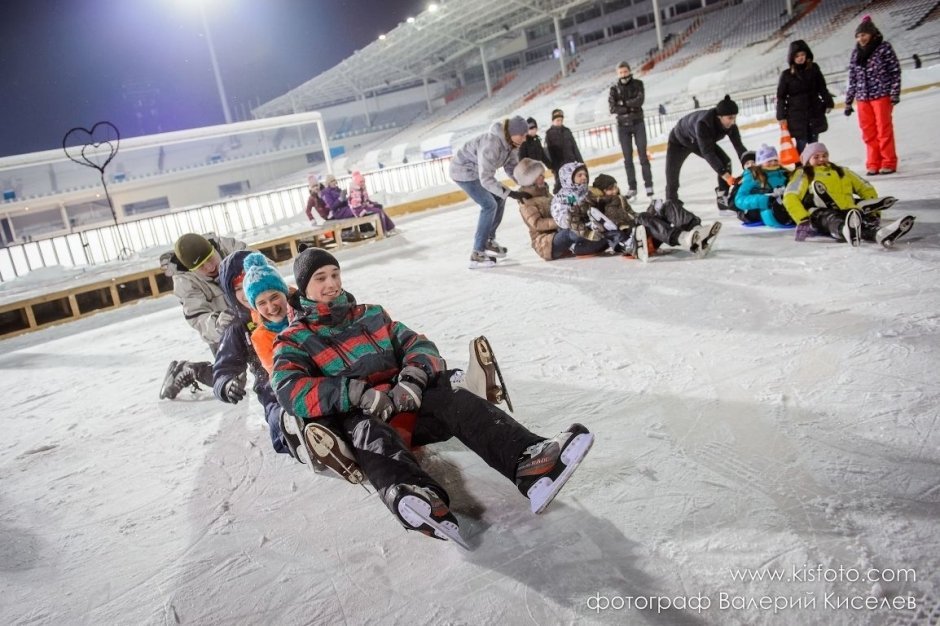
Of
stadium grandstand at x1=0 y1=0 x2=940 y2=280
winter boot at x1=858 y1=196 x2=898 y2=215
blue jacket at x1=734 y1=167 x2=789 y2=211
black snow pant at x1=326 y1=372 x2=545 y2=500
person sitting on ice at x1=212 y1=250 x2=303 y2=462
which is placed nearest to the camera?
black snow pant at x1=326 y1=372 x2=545 y2=500

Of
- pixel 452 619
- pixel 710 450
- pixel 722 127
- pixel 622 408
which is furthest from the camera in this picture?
pixel 722 127

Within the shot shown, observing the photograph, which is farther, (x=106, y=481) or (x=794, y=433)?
(x=106, y=481)

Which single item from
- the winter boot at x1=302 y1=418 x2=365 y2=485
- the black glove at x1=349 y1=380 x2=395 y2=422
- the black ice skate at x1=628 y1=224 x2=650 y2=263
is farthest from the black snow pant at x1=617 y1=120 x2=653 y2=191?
the winter boot at x1=302 y1=418 x2=365 y2=485

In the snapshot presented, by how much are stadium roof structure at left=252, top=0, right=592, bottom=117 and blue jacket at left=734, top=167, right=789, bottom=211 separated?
82.1 feet

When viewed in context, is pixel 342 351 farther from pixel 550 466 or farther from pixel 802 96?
pixel 802 96

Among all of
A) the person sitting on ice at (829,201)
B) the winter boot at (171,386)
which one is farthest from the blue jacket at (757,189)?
the winter boot at (171,386)

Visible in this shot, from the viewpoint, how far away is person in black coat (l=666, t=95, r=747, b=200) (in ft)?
17.5

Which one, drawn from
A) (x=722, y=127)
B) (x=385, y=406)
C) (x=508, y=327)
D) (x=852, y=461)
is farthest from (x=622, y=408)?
(x=722, y=127)

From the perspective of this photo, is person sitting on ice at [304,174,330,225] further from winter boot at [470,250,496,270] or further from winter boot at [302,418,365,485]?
winter boot at [302,418,365,485]

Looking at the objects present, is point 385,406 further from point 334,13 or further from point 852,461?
point 334,13

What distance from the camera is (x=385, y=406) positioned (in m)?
2.04

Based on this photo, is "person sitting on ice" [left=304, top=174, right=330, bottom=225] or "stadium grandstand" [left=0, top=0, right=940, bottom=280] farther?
"stadium grandstand" [left=0, top=0, right=940, bottom=280]

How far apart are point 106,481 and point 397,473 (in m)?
1.64

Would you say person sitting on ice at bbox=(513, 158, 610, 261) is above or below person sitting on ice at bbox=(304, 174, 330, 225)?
below
